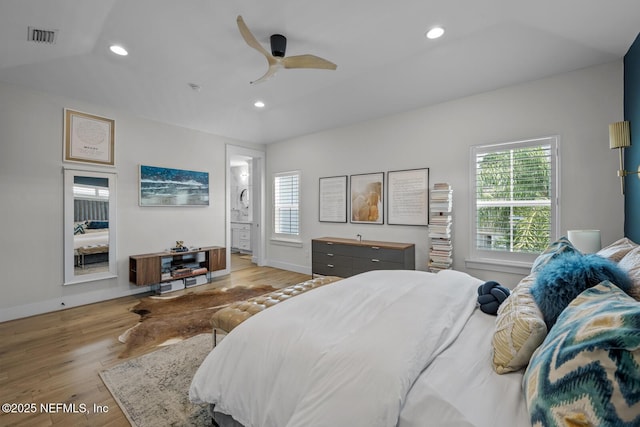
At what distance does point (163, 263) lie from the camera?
442cm

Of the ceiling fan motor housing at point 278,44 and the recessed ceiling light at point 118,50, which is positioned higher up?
the recessed ceiling light at point 118,50

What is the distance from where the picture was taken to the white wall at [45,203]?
10.7 feet

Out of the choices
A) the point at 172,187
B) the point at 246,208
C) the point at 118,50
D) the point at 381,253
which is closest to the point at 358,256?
the point at 381,253

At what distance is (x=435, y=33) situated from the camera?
2.52m

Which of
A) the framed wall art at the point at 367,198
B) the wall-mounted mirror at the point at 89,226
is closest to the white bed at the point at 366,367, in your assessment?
the framed wall art at the point at 367,198

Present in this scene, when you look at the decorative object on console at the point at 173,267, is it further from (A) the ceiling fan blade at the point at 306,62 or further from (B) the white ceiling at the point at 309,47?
(A) the ceiling fan blade at the point at 306,62

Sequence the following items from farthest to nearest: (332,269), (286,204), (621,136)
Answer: (286,204)
(332,269)
(621,136)

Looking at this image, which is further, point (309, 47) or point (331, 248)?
point (331, 248)

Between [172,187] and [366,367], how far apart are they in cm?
474

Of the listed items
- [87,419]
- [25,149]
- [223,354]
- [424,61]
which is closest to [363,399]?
[223,354]

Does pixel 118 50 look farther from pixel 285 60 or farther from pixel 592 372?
pixel 592 372

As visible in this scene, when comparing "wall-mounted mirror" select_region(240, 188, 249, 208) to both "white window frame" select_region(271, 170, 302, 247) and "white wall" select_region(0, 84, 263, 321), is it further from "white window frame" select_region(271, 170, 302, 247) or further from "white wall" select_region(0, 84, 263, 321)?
"white wall" select_region(0, 84, 263, 321)

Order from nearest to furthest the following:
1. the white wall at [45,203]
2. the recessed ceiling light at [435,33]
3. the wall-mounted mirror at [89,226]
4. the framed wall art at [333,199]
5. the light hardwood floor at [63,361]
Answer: the light hardwood floor at [63,361]
the recessed ceiling light at [435,33]
the white wall at [45,203]
the wall-mounted mirror at [89,226]
the framed wall art at [333,199]

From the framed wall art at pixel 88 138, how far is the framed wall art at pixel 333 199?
3.44m
